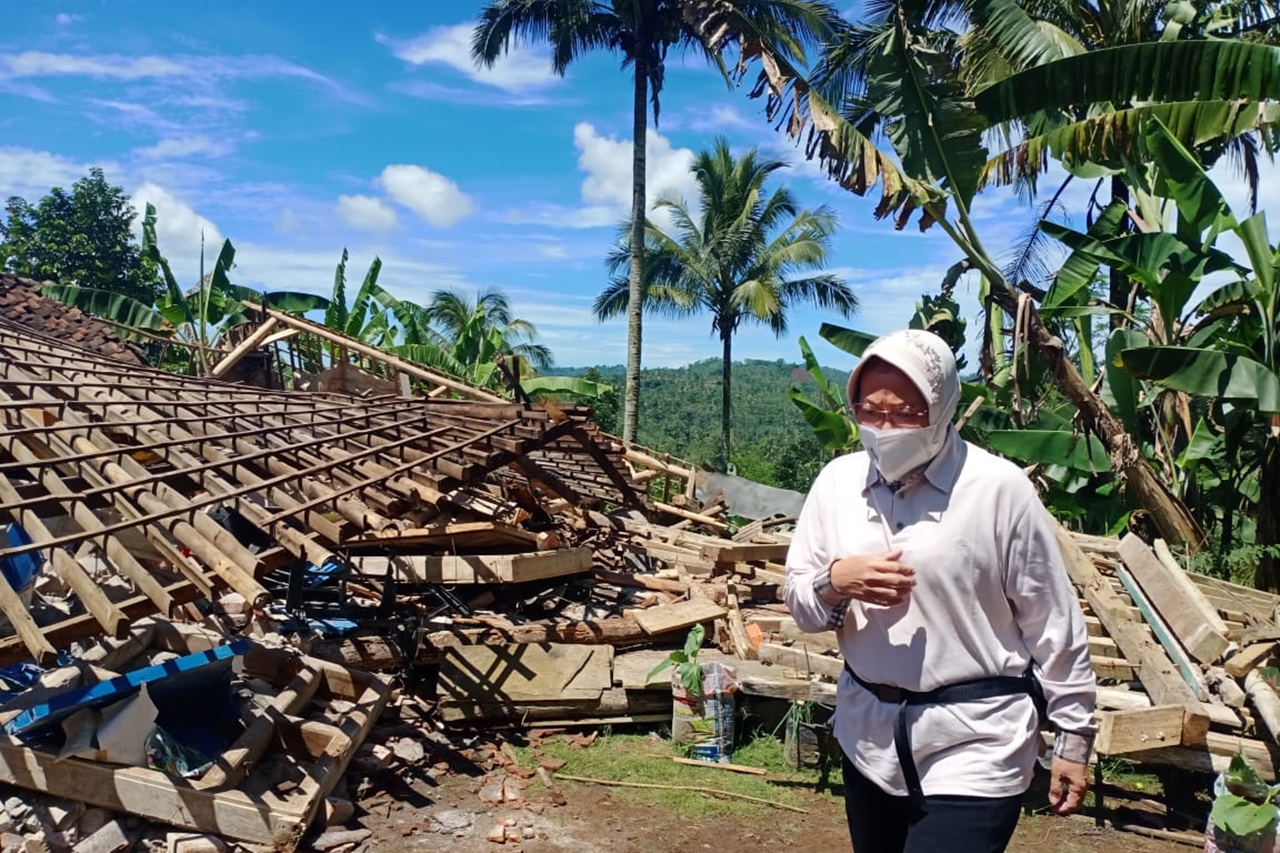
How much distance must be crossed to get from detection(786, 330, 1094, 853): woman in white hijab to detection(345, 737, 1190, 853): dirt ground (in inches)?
117

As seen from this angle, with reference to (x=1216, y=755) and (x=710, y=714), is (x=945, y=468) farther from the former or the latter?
(x=710, y=714)

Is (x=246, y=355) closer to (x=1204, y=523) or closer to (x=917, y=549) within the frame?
(x=1204, y=523)

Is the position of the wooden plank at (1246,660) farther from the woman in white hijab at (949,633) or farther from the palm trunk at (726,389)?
A: the palm trunk at (726,389)

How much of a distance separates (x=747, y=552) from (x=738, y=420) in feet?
158

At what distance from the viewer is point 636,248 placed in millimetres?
19656

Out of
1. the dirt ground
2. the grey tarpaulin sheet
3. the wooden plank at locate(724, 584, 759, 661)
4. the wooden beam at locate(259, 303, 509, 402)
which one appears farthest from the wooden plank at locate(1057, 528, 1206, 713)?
the wooden beam at locate(259, 303, 509, 402)

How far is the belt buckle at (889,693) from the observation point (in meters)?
2.27

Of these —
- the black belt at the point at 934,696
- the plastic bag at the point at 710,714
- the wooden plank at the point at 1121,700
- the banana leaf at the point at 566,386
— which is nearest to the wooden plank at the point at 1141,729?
the wooden plank at the point at 1121,700

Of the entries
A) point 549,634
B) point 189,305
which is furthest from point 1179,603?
point 189,305

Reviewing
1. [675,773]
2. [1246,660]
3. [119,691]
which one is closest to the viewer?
[119,691]

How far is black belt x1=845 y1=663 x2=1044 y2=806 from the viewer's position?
2193 mm

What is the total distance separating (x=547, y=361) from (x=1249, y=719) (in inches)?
1067

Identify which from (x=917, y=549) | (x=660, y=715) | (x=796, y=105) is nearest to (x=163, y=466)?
(x=660, y=715)

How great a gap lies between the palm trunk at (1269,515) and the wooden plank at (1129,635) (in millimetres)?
3359
